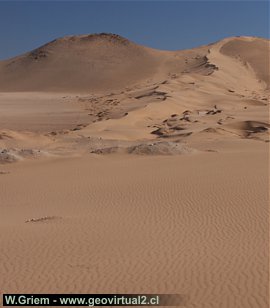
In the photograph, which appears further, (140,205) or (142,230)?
(140,205)

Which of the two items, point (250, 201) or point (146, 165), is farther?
point (146, 165)

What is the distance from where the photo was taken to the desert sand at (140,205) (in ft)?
22.5

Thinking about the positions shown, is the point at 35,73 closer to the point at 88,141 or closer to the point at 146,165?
the point at 88,141

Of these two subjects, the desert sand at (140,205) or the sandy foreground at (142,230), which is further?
the desert sand at (140,205)

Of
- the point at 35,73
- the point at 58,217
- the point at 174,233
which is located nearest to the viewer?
the point at 174,233

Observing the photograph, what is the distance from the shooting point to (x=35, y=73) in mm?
72125

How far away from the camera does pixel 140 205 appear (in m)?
10.9

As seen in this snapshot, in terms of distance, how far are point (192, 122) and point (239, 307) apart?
1910 centimetres

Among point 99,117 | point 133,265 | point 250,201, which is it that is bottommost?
point 133,265

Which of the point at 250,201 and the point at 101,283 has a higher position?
the point at 250,201

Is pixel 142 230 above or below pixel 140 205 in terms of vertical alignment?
below

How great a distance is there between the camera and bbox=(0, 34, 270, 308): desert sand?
6852 mm

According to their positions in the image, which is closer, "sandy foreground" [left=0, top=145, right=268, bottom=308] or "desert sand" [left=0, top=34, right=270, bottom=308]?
"sandy foreground" [left=0, top=145, right=268, bottom=308]

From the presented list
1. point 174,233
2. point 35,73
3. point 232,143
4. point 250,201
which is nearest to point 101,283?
point 174,233
